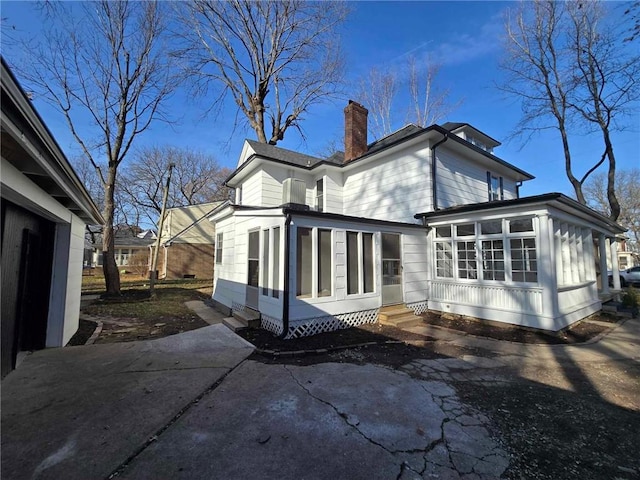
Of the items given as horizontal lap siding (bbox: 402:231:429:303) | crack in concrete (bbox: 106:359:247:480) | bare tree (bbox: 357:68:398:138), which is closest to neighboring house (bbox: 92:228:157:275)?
bare tree (bbox: 357:68:398:138)

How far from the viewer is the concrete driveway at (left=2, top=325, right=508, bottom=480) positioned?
2.30 metres

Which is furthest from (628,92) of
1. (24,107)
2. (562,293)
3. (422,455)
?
(24,107)

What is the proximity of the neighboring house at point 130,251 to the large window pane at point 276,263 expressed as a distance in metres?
22.3

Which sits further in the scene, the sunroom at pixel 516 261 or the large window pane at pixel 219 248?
the large window pane at pixel 219 248

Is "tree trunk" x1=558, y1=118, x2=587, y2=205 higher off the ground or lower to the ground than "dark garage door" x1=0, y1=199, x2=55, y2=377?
higher

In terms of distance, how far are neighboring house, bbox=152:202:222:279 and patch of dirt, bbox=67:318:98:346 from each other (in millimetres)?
14858

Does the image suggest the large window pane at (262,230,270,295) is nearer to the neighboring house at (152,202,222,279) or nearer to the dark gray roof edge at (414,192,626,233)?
the dark gray roof edge at (414,192,626,233)

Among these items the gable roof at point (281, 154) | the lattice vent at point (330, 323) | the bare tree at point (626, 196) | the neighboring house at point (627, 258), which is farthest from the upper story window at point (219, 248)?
the neighboring house at point (627, 258)

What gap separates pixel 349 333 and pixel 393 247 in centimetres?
309

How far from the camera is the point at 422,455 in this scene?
2.49 metres

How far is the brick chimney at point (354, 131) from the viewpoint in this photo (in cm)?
1222

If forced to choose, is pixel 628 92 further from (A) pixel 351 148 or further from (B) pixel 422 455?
(B) pixel 422 455

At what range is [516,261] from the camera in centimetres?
757

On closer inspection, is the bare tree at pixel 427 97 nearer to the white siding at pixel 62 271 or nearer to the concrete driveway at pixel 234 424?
the concrete driveway at pixel 234 424
